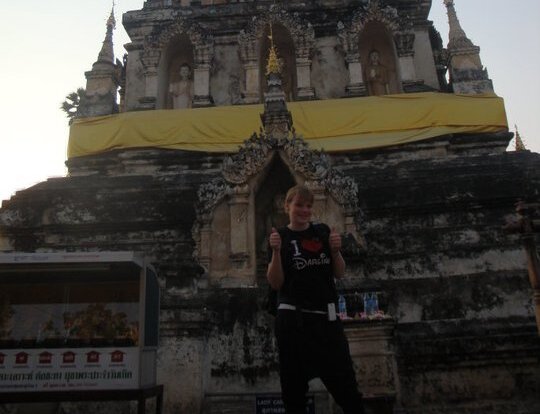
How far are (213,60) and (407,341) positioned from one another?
46.2ft

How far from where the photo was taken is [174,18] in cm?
1880

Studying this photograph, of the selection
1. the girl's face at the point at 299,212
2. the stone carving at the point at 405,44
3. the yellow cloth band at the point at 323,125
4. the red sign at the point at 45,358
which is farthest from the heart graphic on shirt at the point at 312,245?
the stone carving at the point at 405,44

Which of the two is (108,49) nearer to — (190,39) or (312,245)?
(190,39)

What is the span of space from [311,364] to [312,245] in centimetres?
87

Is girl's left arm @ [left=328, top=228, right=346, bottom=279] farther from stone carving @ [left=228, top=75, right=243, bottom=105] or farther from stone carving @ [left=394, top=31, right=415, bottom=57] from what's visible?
stone carving @ [left=394, top=31, right=415, bottom=57]

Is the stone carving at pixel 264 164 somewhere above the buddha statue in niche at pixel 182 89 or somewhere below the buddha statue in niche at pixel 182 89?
below

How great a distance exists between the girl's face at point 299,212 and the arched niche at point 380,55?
1518 centimetres

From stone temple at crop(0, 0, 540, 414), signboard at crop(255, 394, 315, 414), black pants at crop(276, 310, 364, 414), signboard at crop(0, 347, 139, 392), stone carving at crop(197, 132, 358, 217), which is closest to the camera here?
black pants at crop(276, 310, 364, 414)

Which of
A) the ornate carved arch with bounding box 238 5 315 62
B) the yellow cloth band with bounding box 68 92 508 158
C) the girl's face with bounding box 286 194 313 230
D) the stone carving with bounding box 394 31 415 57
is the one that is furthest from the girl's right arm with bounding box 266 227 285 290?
the stone carving with bounding box 394 31 415 57

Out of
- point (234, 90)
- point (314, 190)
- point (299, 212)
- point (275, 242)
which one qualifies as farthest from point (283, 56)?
point (275, 242)

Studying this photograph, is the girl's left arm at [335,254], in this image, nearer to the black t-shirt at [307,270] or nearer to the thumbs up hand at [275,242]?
the black t-shirt at [307,270]

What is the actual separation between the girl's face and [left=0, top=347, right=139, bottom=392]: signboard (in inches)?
98.3

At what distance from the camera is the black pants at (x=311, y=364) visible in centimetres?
350

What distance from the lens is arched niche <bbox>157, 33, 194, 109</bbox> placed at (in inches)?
726
